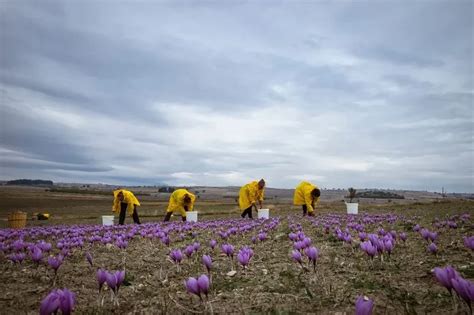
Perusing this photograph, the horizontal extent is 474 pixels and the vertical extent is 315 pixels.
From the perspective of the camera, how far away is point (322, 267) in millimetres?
5305

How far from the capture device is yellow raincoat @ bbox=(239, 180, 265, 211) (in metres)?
19.3

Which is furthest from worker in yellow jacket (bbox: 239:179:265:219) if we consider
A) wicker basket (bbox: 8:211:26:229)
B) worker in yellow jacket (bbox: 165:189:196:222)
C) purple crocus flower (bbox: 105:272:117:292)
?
purple crocus flower (bbox: 105:272:117:292)

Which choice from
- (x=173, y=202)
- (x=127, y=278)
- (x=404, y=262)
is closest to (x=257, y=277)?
(x=127, y=278)

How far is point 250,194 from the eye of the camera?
19625mm

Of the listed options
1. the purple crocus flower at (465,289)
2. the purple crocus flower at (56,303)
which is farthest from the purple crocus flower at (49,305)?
the purple crocus flower at (465,289)

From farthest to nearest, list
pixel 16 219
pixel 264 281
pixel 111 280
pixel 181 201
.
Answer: pixel 181 201
pixel 16 219
pixel 264 281
pixel 111 280

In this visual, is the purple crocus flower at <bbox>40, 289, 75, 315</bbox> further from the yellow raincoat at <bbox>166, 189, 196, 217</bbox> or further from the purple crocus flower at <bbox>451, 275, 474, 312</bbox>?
the yellow raincoat at <bbox>166, 189, 196, 217</bbox>

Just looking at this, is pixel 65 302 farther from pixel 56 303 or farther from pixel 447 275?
pixel 447 275

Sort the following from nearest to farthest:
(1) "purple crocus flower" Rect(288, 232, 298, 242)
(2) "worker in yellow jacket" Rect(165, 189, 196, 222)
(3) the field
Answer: (3) the field, (1) "purple crocus flower" Rect(288, 232, 298, 242), (2) "worker in yellow jacket" Rect(165, 189, 196, 222)

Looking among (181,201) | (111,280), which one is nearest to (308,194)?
(181,201)

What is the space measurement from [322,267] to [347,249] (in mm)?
1810

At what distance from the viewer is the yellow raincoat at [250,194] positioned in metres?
19.3

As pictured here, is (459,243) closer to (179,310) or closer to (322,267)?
(322,267)

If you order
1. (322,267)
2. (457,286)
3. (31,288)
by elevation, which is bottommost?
(31,288)
